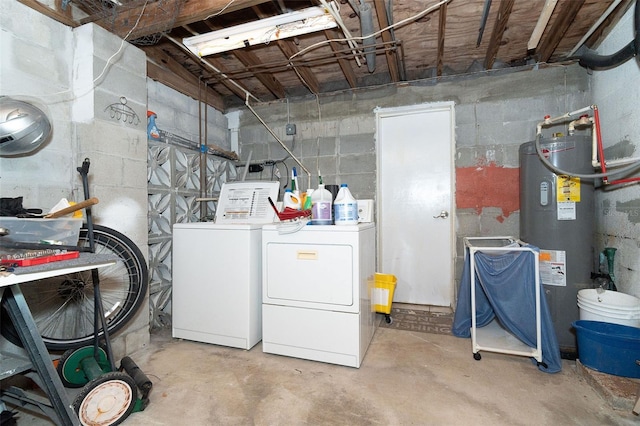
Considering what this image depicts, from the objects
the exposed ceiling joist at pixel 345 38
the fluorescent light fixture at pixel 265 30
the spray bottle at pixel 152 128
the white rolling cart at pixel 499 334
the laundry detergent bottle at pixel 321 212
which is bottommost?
the white rolling cart at pixel 499 334

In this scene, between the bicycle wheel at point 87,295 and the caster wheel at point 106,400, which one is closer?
the caster wheel at point 106,400

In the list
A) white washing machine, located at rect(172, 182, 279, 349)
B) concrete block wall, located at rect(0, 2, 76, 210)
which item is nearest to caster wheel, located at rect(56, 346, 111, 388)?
white washing machine, located at rect(172, 182, 279, 349)

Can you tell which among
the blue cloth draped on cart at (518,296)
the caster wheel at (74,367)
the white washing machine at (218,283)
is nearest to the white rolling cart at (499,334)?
the blue cloth draped on cart at (518,296)

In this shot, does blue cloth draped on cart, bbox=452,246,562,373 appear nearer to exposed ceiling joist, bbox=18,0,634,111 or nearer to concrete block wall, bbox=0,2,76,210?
exposed ceiling joist, bbox=18,0,634,111

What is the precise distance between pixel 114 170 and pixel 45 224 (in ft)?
2.55

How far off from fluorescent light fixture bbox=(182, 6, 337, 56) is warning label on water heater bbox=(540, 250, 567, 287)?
2297 millimetres

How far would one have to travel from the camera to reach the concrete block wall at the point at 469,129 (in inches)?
105

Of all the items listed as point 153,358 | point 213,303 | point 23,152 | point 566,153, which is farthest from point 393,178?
point 23,152

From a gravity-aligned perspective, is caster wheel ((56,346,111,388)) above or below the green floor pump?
below

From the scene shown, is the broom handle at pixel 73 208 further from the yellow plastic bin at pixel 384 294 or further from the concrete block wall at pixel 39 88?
the yellow plastic bin at pixel 384 294

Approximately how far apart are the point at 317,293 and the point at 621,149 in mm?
2418

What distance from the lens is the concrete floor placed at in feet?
4.63

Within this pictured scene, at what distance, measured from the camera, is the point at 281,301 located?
6.60 feet

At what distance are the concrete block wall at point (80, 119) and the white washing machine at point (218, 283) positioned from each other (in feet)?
→ 0.95
